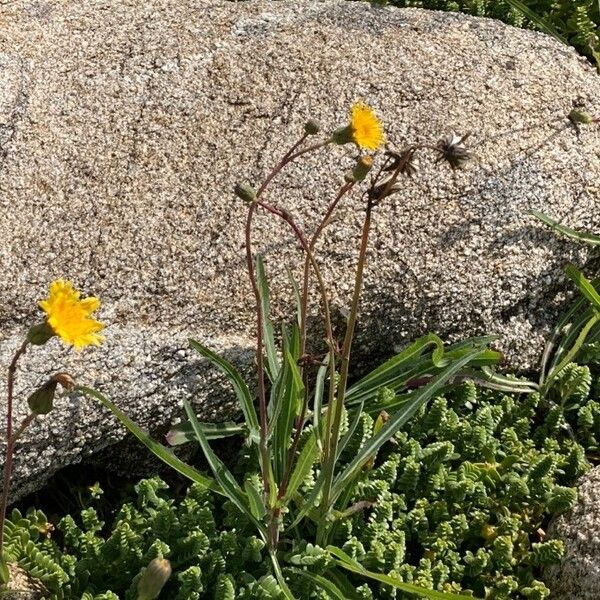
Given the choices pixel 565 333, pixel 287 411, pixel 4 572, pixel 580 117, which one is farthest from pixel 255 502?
pixel 580 117

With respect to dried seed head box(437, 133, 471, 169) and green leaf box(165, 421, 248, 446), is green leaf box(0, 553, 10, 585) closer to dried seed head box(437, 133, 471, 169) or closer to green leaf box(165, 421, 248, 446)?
green leaf box(165, 421, 248, 446)

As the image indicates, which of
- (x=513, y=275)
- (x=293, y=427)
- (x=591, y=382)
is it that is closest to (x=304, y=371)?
(x=293, y=427)

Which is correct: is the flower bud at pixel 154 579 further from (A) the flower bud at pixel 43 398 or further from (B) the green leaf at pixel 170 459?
(B) the green leaf at pixel 170 459

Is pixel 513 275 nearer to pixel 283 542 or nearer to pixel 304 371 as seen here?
pixel 304 371

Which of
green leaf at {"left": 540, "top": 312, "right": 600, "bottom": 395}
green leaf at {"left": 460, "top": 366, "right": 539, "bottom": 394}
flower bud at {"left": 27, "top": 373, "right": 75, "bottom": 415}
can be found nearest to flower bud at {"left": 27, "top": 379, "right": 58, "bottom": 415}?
flower bud at {"left": 27, "top": 373, "right": 75, "bottom": 415}

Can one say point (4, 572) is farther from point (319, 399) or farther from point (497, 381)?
point (497, 381)
